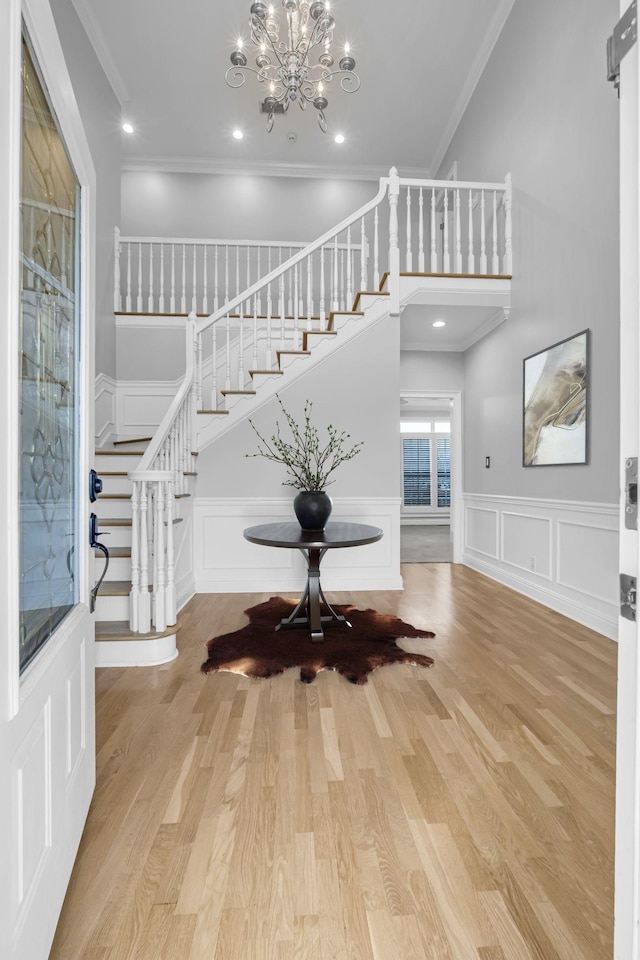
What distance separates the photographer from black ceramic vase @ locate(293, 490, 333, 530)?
3395mm

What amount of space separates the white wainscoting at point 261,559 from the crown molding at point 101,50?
14.9ft

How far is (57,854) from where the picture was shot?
112 cm

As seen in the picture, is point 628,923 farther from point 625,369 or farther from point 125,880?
point 125,880

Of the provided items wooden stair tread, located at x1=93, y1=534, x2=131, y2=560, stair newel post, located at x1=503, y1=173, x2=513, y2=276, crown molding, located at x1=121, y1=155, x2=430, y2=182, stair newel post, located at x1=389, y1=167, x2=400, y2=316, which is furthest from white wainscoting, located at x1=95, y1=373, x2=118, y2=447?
stair newel post, located at x1=503, y1=173, x2=513, y2=276

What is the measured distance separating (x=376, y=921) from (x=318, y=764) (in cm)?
67

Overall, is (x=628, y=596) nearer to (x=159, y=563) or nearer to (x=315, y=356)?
(x=159, y=563)

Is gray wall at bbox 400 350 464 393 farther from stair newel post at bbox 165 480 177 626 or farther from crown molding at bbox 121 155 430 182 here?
stair newel post at bbox 165 480 177 626

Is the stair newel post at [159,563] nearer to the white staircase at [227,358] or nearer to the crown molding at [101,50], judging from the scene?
the white staircase at [227,358]

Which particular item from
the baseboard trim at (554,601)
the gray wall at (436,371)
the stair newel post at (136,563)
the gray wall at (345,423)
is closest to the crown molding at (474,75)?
the gray wall at (436,371)

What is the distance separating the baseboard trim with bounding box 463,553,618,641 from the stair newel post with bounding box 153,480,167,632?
109 inches

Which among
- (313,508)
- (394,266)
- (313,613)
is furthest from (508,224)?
(313,613)

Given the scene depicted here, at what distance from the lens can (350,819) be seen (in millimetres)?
1531

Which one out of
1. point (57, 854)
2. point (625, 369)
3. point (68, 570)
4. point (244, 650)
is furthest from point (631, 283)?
point (244, 650)

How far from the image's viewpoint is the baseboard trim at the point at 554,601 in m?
3.27
